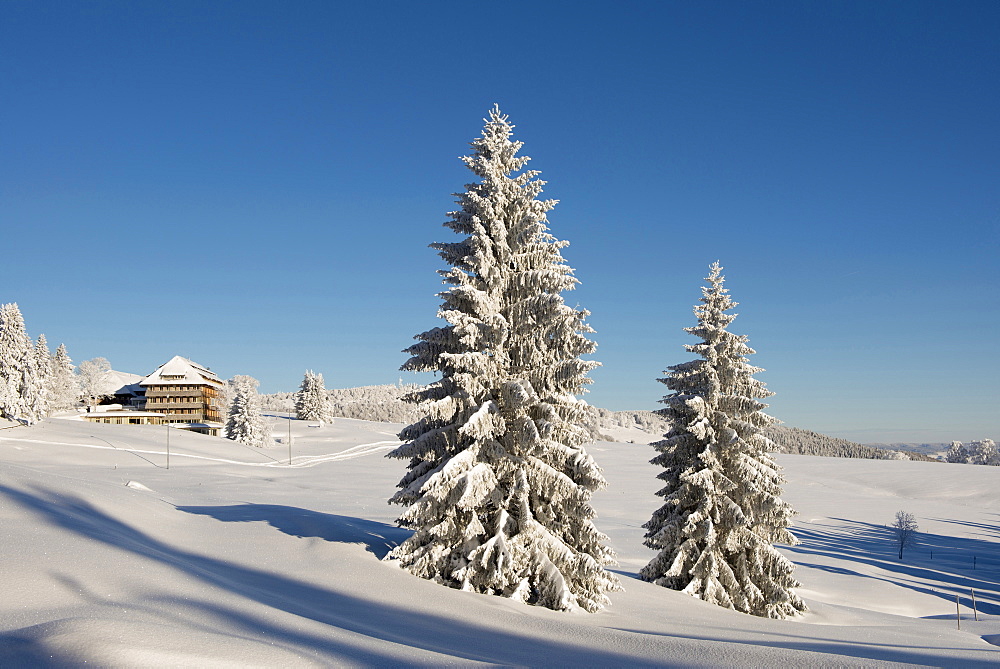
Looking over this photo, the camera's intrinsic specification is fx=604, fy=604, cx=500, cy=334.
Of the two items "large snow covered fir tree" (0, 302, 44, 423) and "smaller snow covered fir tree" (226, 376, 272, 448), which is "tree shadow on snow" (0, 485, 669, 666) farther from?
"smaller snow covered fir tree" (226, 376, 272, 448)

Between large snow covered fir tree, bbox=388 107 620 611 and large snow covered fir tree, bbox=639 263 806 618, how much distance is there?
700 cm

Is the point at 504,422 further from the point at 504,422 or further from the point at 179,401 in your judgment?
the point at 179,401

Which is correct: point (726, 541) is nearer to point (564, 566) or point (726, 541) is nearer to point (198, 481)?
point (564, 566)

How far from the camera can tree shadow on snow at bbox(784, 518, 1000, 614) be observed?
37.9m

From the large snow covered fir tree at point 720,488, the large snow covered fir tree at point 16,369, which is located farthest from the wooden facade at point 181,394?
the large snow covered fir tree at point 720,488

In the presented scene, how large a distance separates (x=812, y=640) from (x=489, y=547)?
20.4ft

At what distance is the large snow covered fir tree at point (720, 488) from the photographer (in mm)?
20000

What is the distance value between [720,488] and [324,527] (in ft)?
43.0

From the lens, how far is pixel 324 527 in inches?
618

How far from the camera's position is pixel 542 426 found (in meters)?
14.2

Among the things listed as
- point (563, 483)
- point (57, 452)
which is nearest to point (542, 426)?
point (563, 483)

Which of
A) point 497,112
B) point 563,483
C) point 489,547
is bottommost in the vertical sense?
point 489,547

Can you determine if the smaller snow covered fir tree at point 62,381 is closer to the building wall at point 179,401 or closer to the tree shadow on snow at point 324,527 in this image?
the building wall at point 179,401

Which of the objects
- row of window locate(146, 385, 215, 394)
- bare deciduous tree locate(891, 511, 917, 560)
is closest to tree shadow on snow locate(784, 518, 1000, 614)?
bare deciduous tree locate(891, 511, 917, 560)
